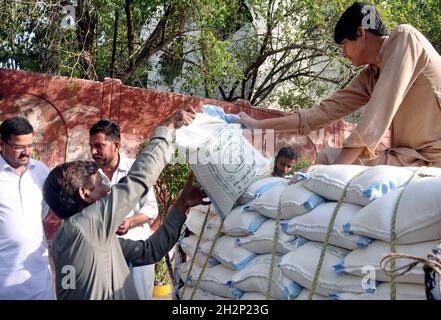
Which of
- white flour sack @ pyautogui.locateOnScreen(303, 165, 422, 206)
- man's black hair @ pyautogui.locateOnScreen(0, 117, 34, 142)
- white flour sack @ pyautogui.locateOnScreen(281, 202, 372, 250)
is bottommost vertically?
white flour sack @ pyautogui.locateOnScreen(281, 202, 372, 250)

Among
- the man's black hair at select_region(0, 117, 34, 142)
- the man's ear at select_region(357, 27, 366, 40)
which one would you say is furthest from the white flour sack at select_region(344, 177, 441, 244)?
the man's black hair at select_region(0, 117, 34, 142)

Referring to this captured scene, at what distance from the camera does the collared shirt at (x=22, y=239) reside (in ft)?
9.15

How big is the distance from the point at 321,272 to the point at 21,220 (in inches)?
71.6

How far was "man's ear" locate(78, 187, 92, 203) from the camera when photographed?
2.08 m

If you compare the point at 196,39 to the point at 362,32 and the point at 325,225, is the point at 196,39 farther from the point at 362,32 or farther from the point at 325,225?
the point at 325,225

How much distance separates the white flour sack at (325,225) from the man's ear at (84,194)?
73 centimetres

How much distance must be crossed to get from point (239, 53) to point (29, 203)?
6.80 metres

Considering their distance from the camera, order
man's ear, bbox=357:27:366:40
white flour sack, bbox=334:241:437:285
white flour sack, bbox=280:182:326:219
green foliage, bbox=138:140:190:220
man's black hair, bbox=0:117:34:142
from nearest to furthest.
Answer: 1. white flour sack, bbox=334:241:437:285
2. white flour sack, bbox=280:182:326:219
3. man's ear, bbox=357:27:366:40
4. man's black hair, bbox=0:117:34:142
5. green foliage, bbox=138:140:190:220

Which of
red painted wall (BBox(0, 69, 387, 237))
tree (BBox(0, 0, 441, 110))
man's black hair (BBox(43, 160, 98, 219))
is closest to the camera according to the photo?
man's black hair (BBox(43, 160, 98, 219))

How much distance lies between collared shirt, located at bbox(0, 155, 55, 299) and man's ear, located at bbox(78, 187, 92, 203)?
966 millimetres

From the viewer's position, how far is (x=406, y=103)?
2254 mm

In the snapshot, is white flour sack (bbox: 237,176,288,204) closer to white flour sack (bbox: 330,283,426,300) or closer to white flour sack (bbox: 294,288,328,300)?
white flour sack (bbox: 294,288,328,300)

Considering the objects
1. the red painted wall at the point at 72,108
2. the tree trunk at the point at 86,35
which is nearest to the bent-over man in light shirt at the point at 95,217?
the red painted wall at the point at 72,108
